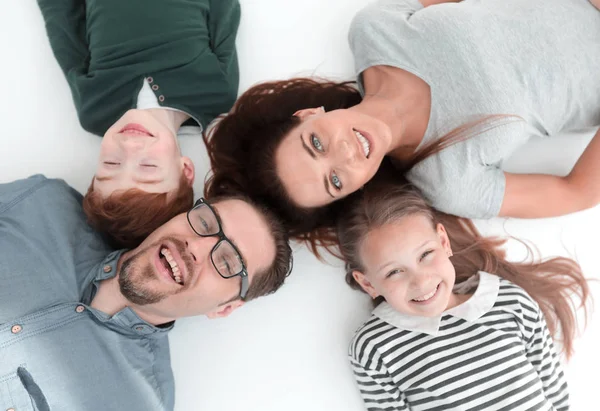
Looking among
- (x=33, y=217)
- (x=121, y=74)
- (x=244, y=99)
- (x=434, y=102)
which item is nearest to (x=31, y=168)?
(x=33, y=217)

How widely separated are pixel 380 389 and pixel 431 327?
240 mm

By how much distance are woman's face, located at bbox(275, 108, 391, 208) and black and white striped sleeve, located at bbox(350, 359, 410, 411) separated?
538 millimetres

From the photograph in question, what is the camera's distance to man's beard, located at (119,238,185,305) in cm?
111

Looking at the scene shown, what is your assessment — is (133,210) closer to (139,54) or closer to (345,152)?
(139,54)

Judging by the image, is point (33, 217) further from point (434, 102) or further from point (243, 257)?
point (434, 102)

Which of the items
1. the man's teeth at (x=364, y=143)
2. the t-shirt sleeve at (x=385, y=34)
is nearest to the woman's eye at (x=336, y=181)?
the man's teeth at (x=364, y=143)

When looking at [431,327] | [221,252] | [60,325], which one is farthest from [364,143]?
[60,325]

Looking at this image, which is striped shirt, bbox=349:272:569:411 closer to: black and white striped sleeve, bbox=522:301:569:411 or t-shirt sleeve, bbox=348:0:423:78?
black and white striped sleeve, bbox=522:301:569:411

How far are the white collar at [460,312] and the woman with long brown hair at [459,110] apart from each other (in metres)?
0.22

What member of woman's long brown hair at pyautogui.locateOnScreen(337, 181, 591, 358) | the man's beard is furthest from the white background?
the man's beard

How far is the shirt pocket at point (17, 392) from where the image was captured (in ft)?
3.58

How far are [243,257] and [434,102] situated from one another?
73 centimetres

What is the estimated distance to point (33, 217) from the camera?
1.22m

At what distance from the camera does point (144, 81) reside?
1.40m
